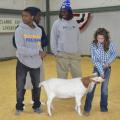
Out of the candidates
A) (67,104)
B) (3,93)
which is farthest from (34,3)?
(67,104)

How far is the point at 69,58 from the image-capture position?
4676 mm

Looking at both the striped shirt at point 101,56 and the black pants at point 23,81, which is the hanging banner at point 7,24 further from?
the striped shirt at point 101,56

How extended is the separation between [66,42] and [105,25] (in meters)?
5.78

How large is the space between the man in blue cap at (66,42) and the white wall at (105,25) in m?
5.45

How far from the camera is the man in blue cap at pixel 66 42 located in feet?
15.1

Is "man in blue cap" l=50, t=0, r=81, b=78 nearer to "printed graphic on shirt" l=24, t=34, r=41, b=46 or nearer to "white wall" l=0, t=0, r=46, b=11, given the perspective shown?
"printed graphic on shirt" l=24, t=34, r=41, b=46

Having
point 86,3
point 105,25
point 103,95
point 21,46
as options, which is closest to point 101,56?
point 103,95

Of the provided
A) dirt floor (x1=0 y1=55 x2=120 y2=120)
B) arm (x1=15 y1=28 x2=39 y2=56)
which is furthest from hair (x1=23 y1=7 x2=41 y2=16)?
dirt floor (x1=0 y1=55 x2=120 y2=120)

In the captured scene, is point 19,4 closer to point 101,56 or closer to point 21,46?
point 21,46

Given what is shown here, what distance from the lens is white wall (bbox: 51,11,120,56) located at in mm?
9906

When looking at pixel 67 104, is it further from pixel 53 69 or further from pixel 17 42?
pixel 53 69

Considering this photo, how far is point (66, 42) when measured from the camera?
15.1 feet

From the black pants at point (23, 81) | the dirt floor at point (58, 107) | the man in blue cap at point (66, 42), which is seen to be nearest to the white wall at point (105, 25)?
the dirt floor at point (58, 107)

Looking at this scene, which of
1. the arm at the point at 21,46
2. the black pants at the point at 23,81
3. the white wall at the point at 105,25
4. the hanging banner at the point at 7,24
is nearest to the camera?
the arm at the point at 21,46
